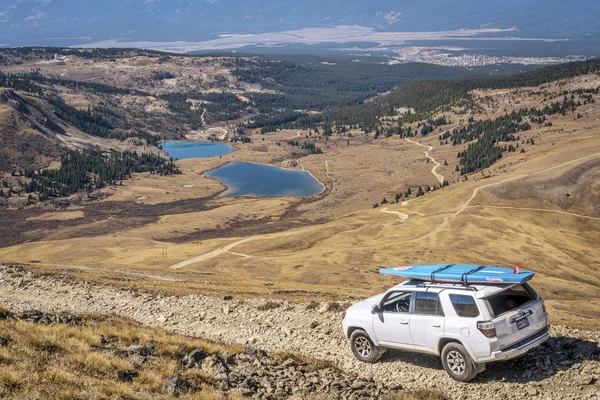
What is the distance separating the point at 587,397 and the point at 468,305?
3643 mm

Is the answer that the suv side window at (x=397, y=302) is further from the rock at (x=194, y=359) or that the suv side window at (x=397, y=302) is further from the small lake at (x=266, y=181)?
the small lake at (x=266, y=181)

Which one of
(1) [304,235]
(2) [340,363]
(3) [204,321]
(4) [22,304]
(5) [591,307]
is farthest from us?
(1) [304,235]

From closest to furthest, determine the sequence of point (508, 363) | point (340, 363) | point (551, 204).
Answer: point (508, 363) < point (340, 363) < point (551, 204)

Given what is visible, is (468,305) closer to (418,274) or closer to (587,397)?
(418,274)

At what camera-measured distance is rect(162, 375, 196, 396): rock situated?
14625 mm

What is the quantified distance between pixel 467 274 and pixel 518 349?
2.43 m

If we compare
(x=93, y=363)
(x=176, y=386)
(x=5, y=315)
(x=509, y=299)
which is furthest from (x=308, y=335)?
(x=5, y=315)

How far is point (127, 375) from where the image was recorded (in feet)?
51.0

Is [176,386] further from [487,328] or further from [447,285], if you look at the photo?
[487,328]

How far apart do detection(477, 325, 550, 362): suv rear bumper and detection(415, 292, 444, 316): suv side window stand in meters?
1.77

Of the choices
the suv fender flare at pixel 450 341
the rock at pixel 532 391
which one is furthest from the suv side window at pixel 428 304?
the rock at pixel 532 391

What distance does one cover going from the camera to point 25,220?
420 ft

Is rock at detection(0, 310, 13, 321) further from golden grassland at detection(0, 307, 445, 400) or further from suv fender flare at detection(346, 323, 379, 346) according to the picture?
suv fender flare at detection(346, 323, 379, 346)

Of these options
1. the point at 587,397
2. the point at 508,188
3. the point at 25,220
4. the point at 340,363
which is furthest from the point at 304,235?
the point at 25,220
